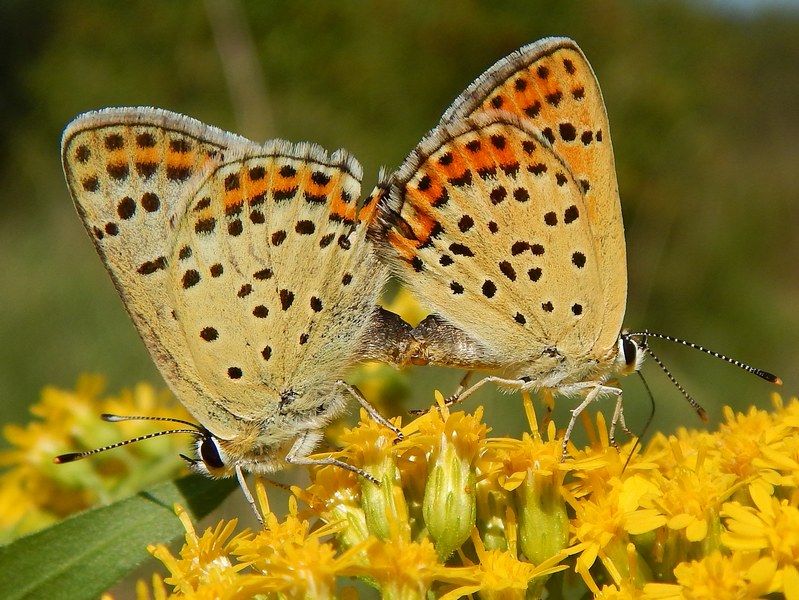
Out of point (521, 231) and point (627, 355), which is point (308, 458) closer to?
point (521, 231)

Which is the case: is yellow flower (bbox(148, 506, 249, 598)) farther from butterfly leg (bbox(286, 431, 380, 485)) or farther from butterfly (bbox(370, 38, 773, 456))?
butterfly (bbox(370, 38, 773, 456))

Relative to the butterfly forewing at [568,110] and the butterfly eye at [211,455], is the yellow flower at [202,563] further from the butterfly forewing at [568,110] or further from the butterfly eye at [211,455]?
the butterfly forewing at [568,110]

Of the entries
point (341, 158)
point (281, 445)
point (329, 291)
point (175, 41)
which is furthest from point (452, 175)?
point (175, 41)

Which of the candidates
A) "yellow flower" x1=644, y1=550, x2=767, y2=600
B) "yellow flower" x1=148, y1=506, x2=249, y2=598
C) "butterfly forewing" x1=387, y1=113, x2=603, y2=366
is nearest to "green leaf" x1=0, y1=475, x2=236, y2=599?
"yellow flower" x1=148, y1=506, x2=249, y2=598

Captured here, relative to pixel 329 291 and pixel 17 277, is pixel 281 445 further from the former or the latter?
pixel 17 277

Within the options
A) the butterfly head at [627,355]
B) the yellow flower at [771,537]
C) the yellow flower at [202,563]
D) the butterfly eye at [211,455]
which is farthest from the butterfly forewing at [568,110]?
the yellow flower at [202,563]

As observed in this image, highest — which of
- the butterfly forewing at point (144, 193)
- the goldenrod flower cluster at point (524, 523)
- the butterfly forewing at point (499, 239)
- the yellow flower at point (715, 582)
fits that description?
the butterfly forewing at point (144, 193)
